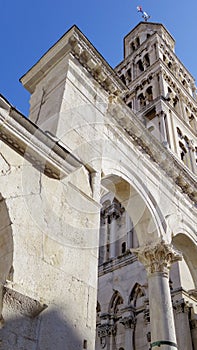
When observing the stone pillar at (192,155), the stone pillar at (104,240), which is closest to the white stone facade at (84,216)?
the stone pillar at (104,240)

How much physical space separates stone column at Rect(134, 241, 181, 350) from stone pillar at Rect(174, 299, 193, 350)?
3179mm

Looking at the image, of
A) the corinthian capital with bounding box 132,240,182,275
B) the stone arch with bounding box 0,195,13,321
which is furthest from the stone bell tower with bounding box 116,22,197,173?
the stone arch with bounding box 0,195,13,321

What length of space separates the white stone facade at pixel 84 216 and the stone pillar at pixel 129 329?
0.03 m

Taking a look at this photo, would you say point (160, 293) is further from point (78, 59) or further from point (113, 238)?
point (113, 238)

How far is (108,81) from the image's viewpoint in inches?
284

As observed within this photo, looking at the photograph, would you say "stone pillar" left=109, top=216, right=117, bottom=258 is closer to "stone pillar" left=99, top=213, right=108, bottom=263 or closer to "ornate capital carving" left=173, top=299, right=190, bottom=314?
"stone pillar" left=99, top=213, right=108, bottom=263

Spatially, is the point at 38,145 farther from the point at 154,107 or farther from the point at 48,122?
the point at 154,107

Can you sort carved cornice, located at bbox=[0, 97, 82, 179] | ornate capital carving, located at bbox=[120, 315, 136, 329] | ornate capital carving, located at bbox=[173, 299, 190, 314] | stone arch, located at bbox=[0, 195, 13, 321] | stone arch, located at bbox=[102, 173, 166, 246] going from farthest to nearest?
ornate capital carving, located at bbox=[120, 315, 136, 329], ornate capital carving, located at bbox=[173, 299, 190, 314], stone arch, located at bbox=[102, 173, 166, 246], carved cornice, located at bbox=[0, 97, 82, 179], stone arch, located at bbox=[0, 195, 13, 321]

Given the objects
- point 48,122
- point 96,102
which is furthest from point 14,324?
point 96,102

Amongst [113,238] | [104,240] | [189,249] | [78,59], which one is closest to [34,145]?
[78,59]

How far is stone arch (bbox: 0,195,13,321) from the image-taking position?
336 cm

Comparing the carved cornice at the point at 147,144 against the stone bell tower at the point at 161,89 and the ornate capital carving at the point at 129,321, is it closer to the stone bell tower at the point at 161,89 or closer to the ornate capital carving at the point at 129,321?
the ornate capital carving at the point at 129,321

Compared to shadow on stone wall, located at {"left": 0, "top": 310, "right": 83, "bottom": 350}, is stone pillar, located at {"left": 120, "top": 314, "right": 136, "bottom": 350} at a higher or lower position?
higher

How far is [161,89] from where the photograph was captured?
19.1 meters
